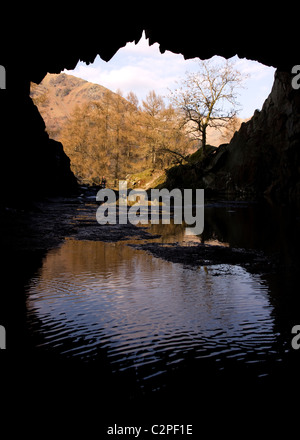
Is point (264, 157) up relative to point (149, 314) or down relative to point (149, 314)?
up

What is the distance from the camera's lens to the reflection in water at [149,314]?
3154 millimetres

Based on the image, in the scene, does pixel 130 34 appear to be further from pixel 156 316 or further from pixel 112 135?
pixel 112 135

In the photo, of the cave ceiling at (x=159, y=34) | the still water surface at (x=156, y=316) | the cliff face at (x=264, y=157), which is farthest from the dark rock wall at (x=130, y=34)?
the cliff face at (x=264, y=157)

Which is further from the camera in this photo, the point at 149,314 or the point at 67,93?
the point at 67,93

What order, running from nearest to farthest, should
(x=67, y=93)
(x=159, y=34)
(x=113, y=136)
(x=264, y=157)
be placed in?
(x=159, y=34) < (x=264, y=157) < (x=113, y=136) < (x=67, y=93)

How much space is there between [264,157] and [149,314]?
25.9 m

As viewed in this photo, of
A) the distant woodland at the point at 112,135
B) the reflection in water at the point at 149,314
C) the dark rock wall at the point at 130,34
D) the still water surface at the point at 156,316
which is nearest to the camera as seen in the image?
the still water surface at the point at 156,316

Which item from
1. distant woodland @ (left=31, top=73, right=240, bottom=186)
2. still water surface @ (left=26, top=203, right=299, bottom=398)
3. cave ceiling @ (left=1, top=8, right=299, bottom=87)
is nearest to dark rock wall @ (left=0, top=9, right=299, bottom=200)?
cave ceiling @ (left=1, top=8, right=299, bottom=87)

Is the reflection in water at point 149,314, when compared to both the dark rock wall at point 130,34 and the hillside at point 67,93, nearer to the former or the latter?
the dark rock wall at point 130,34

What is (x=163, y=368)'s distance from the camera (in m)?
2.90

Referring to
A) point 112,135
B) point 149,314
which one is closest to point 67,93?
point 112,135

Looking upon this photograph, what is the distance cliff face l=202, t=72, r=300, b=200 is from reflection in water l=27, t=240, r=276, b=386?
17.0 metres

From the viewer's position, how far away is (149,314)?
4090 mm

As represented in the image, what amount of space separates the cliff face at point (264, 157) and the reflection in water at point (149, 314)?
17.0 metres
